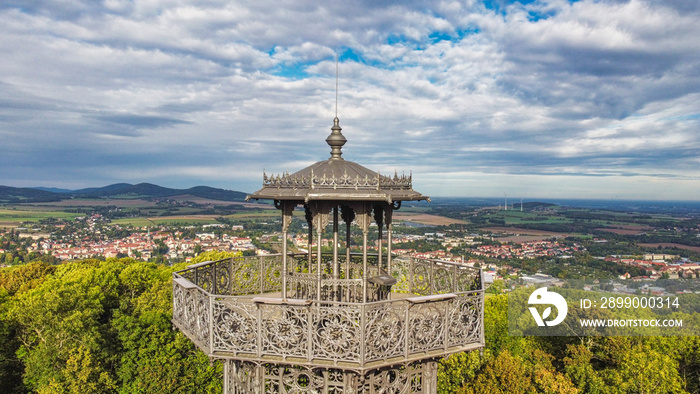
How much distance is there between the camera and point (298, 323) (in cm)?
747

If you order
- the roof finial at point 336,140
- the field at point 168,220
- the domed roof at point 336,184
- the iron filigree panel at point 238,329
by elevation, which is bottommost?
the field at point 168,220

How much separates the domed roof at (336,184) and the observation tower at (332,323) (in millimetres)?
21

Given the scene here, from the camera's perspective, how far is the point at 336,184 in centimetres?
827

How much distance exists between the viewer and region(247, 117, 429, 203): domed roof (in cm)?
803

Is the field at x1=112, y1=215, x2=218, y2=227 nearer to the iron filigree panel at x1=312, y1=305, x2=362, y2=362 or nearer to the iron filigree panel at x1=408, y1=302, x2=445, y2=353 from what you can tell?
the iron filigree panel at x1=312, y1=305, x2=362, y2=362

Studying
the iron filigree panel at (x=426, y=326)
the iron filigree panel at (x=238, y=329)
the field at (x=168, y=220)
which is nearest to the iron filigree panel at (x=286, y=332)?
the iron filigree panel at (x=238, y=329)

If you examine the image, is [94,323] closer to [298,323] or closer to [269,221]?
[298,323]

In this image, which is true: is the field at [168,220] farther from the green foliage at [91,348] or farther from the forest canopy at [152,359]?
the green foliage at [91,348]

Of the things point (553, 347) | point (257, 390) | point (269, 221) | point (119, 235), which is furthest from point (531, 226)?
point (257, 390)

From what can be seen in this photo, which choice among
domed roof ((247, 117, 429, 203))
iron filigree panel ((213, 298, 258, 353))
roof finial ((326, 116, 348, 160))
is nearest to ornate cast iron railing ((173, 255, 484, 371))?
iron filigree panel ((213, 298, 258, 353))

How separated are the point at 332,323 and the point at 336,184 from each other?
2.71 meters

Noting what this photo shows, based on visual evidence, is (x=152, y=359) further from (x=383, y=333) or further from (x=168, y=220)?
(x=168, y=220)

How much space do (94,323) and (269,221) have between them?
89797 mm

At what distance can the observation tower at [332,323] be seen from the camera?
23.5ft
